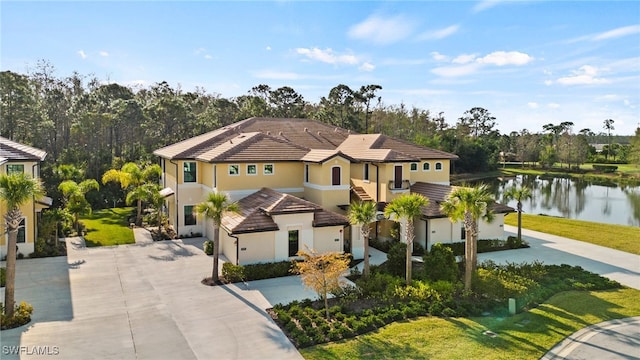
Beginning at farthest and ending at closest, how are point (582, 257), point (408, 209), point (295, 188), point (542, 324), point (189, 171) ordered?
point (189, 171) → point (295, 188) → point (582, 257) → point (408, 209) → point (542, 324)

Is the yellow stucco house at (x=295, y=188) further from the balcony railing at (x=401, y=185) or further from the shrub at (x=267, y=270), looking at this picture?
the shrub at (x=267, y=270)

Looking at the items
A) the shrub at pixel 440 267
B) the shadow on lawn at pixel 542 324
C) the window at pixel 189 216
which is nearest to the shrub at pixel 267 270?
the shrub at pixel 440 267

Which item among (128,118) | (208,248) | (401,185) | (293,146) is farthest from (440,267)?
(128,118)

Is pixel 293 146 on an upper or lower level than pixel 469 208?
upper

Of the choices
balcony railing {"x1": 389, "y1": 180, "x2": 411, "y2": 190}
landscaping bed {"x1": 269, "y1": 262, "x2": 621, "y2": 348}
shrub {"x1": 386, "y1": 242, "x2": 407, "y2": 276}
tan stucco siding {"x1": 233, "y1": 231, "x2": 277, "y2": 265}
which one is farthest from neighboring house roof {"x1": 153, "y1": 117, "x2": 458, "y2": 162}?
landscaping bed {"x1": 269, "y1": 262, "x2": 621, "y2": 348}

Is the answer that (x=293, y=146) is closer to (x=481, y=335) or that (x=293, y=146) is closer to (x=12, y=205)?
(x=12, y=205)

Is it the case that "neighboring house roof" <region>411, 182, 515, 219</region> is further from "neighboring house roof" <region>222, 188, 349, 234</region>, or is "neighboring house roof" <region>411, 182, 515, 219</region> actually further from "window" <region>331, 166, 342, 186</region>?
"neighboring house roof" <region>222, 188, 349, 234</region>

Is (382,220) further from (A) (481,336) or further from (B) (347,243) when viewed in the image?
(A) (481,336)
